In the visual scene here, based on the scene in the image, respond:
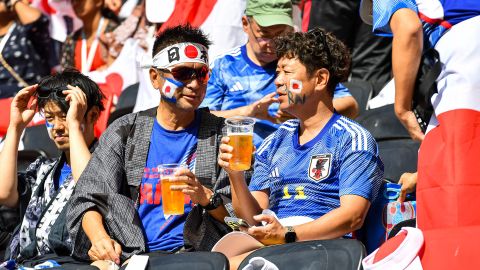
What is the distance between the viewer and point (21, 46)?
8.85 metres

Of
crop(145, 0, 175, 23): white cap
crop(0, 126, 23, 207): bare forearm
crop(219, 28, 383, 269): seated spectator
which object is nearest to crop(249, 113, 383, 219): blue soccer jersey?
crop(219, 28, 383, 269): seated spectator

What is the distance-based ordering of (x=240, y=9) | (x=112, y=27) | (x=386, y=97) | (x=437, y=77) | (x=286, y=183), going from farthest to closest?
(x=112, y=27)
(x=240, y=9)
(x=386, y=97)
(x=286, y=183)
(x=437, y=77)

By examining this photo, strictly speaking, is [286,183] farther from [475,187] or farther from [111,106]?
[111,106]

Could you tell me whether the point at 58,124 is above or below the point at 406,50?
below

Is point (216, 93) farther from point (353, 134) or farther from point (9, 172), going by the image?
point (353, 134)

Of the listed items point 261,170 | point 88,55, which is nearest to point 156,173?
point 261,170

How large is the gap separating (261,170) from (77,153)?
110 centimetres

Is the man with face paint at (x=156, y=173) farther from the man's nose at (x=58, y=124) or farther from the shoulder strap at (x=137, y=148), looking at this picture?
the man's nose at (x=58, y=124)

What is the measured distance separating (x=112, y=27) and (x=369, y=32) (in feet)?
8.31

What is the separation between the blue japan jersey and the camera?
16.6 feet

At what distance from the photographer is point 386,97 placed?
6.93 metres

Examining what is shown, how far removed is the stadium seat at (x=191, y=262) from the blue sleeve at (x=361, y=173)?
0.72 meters

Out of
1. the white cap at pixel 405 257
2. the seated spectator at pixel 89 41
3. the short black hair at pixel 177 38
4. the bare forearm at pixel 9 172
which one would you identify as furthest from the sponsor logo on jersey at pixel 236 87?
the seated spectator at pixel 89 41

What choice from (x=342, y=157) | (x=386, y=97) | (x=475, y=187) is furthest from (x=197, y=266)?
(x=386, y=97)
